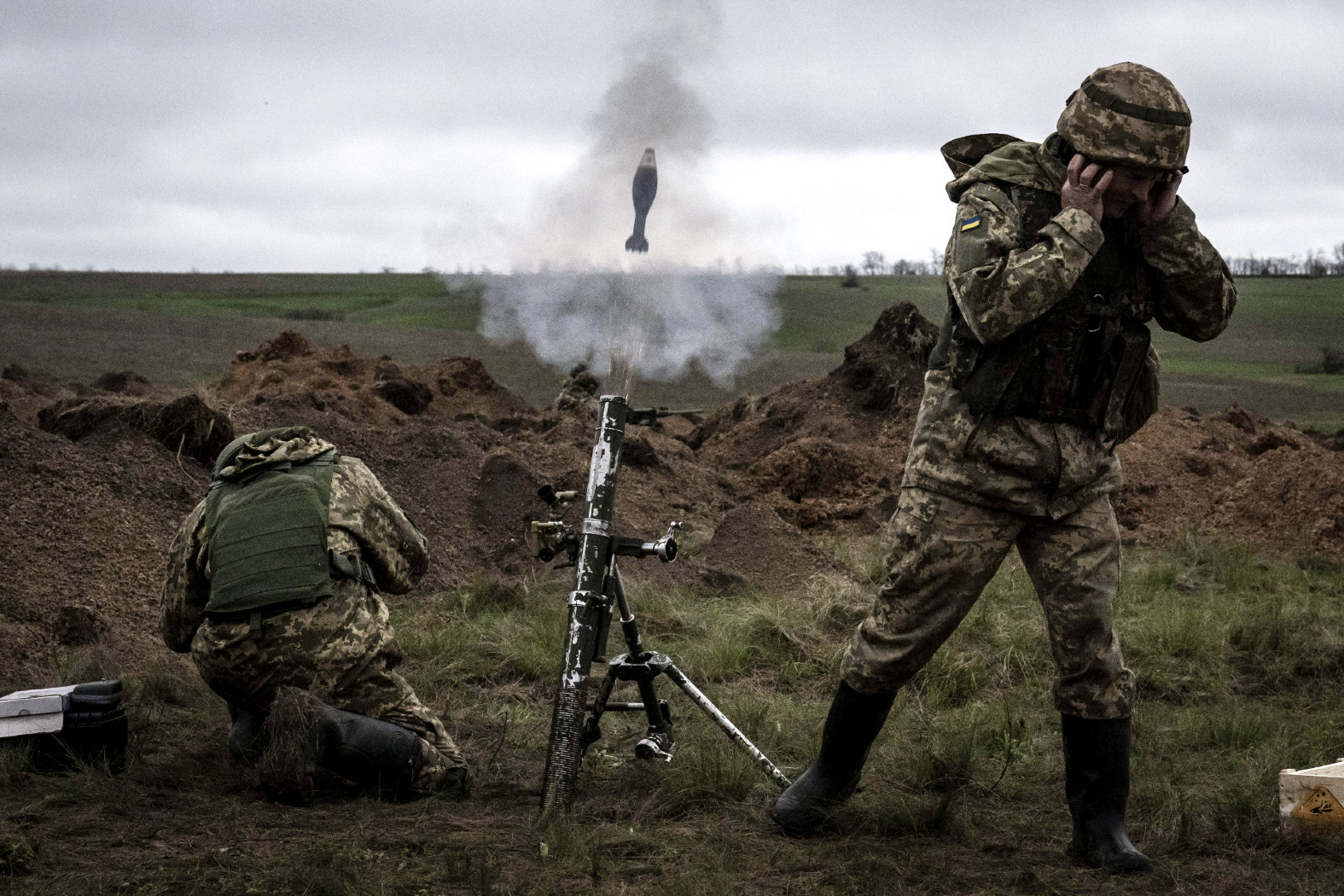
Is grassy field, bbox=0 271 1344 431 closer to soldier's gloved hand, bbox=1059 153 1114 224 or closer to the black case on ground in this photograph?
the black case on ground

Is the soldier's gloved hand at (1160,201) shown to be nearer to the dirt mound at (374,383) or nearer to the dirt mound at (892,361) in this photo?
the dirt mound at (374,383)

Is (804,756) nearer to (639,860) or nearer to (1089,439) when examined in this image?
(639,860)

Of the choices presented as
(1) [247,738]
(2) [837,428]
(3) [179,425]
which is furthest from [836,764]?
(2) [837,428]

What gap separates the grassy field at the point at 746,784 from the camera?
3207mm

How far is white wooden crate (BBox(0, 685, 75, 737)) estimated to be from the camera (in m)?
4.07

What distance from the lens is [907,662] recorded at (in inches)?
134

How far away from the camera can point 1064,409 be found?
3.30 m

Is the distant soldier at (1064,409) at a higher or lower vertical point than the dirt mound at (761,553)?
higher

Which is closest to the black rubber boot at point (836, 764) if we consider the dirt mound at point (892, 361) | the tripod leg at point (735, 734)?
the tripod leg at point (735, 734)

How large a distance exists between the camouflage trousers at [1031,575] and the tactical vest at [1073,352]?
281mm

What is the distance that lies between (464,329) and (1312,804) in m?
41.5

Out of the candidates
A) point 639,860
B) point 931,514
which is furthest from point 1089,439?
point 639,860

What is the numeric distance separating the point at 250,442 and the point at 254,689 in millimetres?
810

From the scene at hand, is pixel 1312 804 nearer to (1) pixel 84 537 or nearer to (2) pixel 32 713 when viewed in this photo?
(2) pixel 32 713
